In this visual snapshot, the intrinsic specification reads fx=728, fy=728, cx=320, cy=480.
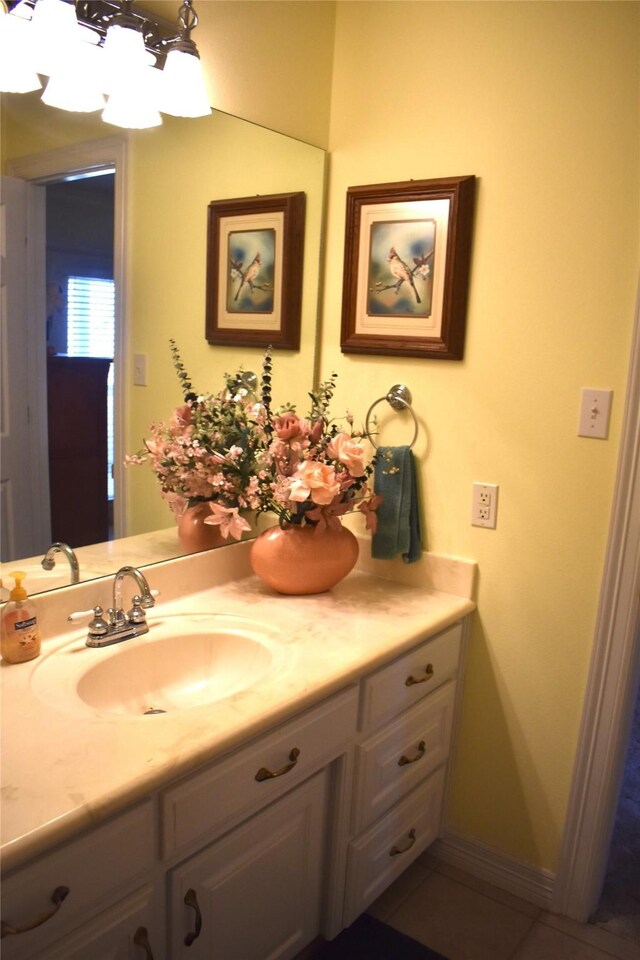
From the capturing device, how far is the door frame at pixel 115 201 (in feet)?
4.46

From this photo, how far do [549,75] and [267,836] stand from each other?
174cm

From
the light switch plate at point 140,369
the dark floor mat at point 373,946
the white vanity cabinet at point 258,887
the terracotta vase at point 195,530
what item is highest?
the light switch plate at point 140,369

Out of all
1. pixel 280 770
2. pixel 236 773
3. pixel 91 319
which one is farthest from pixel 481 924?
pixel 91 319

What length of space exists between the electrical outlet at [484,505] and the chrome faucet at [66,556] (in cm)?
98

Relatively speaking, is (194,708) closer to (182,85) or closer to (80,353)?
(80,353)

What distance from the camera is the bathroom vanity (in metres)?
1.01

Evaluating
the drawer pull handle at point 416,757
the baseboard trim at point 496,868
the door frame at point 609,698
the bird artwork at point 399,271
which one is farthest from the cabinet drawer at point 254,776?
the bird artwork at point 399,271

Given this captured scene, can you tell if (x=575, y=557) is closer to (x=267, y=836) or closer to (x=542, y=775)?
(x=542, y=775)

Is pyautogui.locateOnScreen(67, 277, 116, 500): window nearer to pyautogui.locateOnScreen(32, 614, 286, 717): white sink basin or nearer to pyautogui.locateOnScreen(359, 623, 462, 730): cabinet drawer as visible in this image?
pyautogui.locateOnScreen(32, 614, 286, 717): white sink basin

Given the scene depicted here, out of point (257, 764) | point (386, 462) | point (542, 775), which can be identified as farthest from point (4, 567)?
point (542, 775)

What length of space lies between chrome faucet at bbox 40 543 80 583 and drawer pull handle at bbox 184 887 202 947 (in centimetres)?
65

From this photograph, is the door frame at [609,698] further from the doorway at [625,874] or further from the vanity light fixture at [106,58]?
the vanity light fixture at [106,58]

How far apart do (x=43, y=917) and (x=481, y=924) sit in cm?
130

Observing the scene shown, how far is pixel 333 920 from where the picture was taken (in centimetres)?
161
